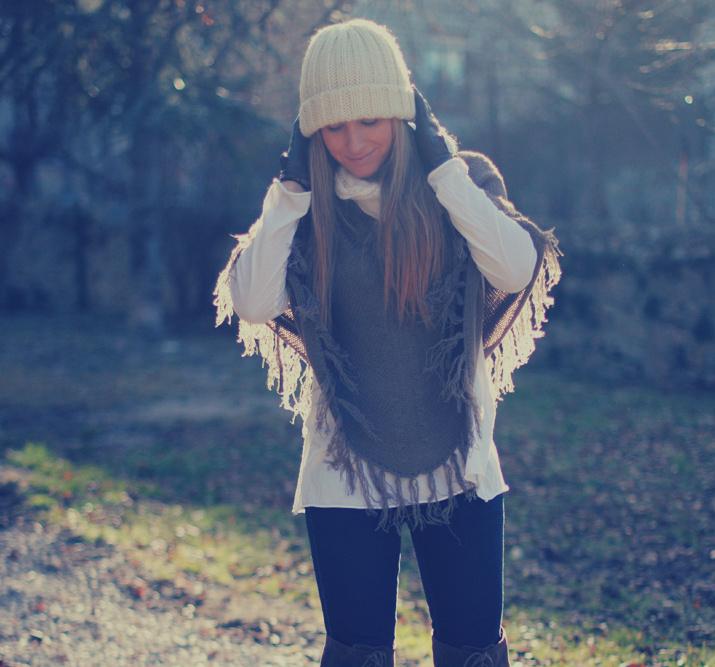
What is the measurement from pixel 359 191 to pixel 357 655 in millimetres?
1170

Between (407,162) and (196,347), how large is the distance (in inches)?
497

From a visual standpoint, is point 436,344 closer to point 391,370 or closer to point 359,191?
point 391,370

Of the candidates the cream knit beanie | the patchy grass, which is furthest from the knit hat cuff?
the patchy grass

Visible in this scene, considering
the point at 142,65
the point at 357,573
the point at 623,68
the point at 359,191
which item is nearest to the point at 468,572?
the point at 357,573

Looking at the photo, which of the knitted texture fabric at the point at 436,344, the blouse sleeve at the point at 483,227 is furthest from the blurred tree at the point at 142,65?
the blouse sleeve at the point at 483,227

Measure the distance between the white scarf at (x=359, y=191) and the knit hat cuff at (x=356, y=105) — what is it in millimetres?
143

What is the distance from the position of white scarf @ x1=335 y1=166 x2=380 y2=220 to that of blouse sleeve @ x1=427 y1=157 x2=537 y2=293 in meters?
0.15

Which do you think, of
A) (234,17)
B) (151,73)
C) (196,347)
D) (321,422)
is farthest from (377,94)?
(196,347)

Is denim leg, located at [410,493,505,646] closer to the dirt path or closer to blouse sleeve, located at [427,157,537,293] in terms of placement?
blouse sleeve, located at [427,157,537,293]

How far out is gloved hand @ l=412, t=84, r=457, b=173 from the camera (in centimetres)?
245

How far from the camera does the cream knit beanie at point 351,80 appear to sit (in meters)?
2.46

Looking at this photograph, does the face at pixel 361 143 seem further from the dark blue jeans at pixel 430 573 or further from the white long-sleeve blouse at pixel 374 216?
the dark blue jeans at pixel 430 573

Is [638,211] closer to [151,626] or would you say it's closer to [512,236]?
[151,626]

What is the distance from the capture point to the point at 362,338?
8.21 feet
